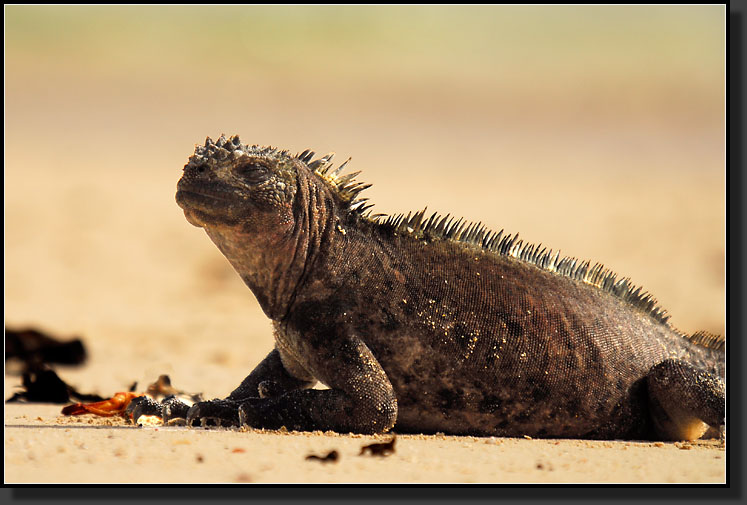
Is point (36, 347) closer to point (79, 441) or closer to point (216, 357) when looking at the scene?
point (216, 357)

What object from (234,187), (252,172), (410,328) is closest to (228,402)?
(410,328)

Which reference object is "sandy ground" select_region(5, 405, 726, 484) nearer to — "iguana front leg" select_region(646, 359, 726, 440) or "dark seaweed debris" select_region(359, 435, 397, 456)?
"dark seaweed debris" select_region(359, 435, 397, 456)

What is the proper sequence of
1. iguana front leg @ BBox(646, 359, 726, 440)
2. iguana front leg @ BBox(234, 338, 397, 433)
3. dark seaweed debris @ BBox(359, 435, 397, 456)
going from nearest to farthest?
dark seaweed debris @ BBox(359, 435, 397, 456), iguana front leg @ BBox(234, 338, 397, 433), iguana front leg @ BBox(646, 359, 726, 440)

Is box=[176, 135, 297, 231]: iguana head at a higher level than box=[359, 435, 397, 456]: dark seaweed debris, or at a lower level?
higher

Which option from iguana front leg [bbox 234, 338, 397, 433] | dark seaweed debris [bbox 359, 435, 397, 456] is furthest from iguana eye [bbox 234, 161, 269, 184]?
dark seaweed debris [bbox 359, 435, 397, 456]

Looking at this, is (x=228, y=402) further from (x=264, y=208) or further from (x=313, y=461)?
(x=313, y=461)

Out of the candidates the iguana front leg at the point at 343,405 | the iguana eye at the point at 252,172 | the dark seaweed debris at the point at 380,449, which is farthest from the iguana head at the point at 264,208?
the dark seaweed debris at the point at 380,449

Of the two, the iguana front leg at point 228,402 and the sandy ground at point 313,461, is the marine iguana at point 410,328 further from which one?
the sandy ground at point 313,461
